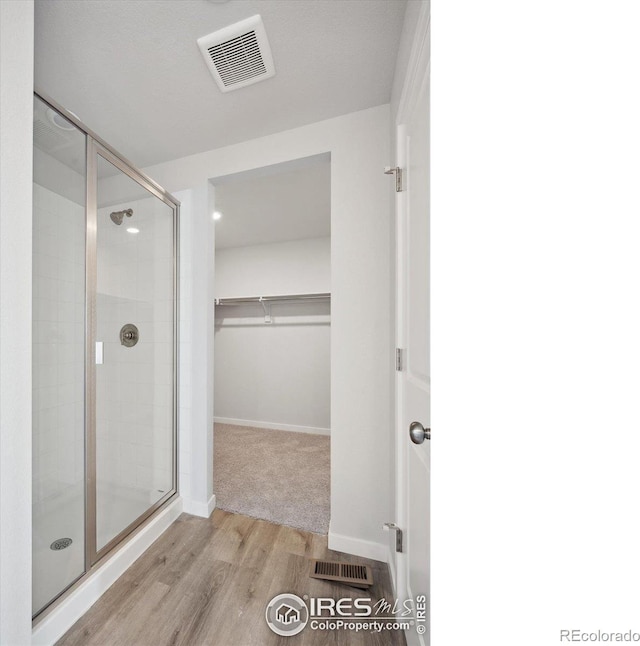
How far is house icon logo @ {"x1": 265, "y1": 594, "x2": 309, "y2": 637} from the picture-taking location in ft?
3.37

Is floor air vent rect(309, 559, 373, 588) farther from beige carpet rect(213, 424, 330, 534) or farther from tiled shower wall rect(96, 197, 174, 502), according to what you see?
tiled shower wall rect(96, 197, 174, 502)

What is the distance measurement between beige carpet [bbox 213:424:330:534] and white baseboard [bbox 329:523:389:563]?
14 cm

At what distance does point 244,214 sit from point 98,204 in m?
1.49

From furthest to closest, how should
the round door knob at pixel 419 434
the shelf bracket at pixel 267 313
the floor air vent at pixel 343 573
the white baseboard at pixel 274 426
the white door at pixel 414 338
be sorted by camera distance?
the shelf bracket at pixel 267 313 < the white baseboard at pixel 274 426 < the floor air vent at pixel 343 573 < the white door at pixel 414 338 < the round door knob at pixel 419 434

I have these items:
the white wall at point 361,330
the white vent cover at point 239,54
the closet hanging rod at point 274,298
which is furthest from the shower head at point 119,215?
the closet hanging rod at point 274,298

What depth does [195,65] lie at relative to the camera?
4.08ft

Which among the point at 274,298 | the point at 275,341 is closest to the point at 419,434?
the point at 274,298

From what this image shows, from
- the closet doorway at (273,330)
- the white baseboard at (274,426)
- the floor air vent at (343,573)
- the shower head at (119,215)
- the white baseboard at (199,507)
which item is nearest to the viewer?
the floor air vent at (343,573)

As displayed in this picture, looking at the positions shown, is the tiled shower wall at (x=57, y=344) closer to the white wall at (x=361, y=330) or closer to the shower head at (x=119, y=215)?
the shower head at (x=119, y=215)

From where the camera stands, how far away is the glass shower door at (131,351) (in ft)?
4.57
